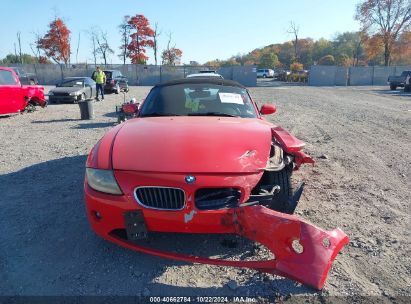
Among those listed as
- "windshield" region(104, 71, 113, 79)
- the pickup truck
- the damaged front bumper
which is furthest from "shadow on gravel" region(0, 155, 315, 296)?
the pickup truck

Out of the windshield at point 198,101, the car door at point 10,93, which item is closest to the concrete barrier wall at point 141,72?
the car door at point 10,93

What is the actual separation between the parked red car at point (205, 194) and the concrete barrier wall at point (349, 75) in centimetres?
3904

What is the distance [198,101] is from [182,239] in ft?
6.29

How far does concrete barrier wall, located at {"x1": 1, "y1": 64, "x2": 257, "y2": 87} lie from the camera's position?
37.4 m

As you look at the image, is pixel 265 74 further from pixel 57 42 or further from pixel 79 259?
pixel 79 259

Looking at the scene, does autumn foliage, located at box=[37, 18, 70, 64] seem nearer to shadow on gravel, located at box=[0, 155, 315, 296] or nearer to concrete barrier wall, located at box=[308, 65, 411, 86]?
concrete barrier wall, located at box=[308, 65, 411, 86]

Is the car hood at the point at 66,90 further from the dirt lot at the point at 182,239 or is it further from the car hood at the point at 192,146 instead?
the car hood at the point at 192,146

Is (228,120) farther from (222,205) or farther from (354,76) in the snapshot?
(354,76)

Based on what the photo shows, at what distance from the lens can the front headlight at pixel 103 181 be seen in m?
2.73

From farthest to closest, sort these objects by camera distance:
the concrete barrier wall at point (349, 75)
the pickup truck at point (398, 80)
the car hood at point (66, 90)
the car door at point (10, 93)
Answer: the concrete barrier wall at point (349, 75)
the pickup truck at point (398, 80)
the car hood at point (66, 90)
the car door at point (10, 93)

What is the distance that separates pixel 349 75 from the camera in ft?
132

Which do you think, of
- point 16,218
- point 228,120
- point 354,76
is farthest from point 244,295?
point 354,76

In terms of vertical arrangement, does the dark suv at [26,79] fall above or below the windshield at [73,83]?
above

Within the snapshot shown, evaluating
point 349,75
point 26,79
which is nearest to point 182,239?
point 26,79
